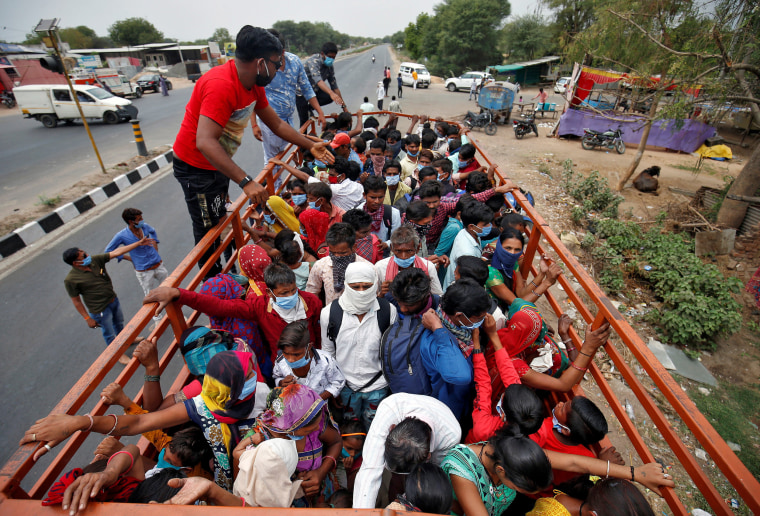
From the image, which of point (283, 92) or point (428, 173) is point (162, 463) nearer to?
point (428, 173)

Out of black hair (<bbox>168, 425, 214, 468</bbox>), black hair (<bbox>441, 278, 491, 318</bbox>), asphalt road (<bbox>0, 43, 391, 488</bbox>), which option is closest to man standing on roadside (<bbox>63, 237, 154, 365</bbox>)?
asphalt road (<bbox>0, 43, 391, 488</bbox>)

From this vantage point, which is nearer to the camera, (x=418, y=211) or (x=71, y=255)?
(x=418, y=211)

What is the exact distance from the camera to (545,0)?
31.9 metres

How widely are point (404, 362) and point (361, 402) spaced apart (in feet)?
1.69

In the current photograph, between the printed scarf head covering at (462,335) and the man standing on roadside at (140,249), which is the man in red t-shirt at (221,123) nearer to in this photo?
the printed scarf head covering at (462,335)

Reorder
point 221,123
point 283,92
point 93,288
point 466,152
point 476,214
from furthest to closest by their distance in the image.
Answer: point 466,152 → point 283,92 → point 93,288 → point 476,214 → point 221,123

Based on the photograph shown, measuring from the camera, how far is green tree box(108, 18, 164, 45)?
62.3 meters

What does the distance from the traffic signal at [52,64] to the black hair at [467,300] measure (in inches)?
418

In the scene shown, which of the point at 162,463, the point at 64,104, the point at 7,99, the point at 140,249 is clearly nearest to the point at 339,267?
the point at 162,463

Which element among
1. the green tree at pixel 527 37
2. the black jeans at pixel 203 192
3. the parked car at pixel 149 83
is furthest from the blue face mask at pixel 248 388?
the green tree at pixel 527 37

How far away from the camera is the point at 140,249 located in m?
4.31

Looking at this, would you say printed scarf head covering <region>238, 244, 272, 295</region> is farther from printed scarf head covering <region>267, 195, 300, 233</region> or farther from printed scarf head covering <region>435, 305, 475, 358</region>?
printed scarf head covering <region>435, 305, 475, 358</region>

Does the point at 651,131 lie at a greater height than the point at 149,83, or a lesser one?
lesser

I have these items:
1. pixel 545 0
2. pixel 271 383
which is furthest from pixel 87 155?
pixel 545 0
